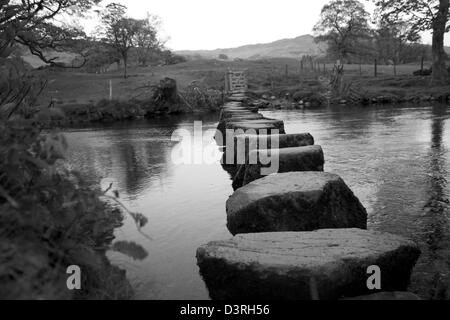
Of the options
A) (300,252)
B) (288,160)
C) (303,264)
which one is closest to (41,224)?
(303,264)

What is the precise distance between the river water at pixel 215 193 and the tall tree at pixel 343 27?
171ft

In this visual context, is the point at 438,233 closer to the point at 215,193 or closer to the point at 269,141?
the point at 269,141

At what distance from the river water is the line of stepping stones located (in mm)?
410

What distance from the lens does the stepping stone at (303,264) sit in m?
2.66

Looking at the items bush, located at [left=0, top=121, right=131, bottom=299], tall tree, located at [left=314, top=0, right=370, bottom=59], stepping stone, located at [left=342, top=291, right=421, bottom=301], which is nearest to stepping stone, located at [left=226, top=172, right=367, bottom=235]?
stepping stone, located at [left=342, top=291, right=421, bottom=301]

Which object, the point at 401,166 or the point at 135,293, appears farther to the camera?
the point at 401,166

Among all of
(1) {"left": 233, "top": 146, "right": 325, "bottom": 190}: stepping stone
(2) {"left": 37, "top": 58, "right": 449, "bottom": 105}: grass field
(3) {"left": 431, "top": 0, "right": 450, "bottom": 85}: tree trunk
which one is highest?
(3) {"left": 431, "top": 0, "right": 450, "bottom": 85}: tree trunk

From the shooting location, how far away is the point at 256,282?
2.74m

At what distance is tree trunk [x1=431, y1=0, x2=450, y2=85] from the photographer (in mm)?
29906

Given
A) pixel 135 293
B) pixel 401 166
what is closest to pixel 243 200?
pixel 135 293

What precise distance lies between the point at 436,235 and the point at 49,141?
378cm

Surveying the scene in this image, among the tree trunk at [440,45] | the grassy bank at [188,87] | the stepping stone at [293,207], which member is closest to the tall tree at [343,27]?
the grassy bank at [188,87]

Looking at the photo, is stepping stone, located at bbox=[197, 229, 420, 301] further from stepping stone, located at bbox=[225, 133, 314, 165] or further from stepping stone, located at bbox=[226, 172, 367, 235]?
stepping stone, located at bbox=[225, 133, 314, 165]
